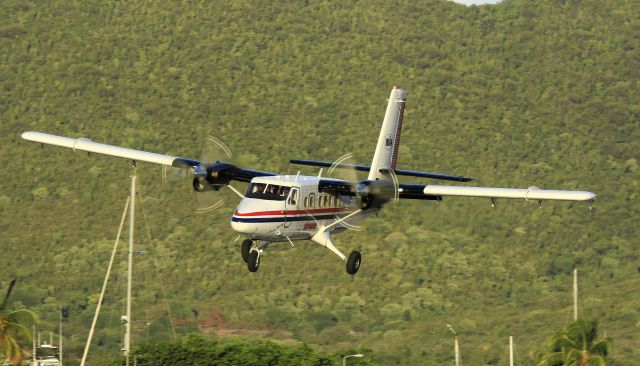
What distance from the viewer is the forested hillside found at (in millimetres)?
134000

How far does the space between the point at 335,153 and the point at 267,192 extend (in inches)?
4433

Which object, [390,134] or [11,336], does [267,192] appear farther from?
[11,336]

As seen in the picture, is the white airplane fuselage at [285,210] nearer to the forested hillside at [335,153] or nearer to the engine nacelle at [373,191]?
the engine nacelle at [373,191]

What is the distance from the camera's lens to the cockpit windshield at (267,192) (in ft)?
135

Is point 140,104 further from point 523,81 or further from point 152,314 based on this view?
point 523,81

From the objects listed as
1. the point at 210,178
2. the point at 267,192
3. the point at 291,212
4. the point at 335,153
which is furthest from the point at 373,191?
the point at 335,153

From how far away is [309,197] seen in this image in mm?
42719

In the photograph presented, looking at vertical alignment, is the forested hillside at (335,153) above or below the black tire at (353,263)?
above

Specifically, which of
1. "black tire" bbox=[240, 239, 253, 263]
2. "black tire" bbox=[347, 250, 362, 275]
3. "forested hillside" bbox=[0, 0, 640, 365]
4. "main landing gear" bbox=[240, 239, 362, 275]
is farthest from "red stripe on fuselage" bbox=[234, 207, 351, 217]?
"forested hillside" bbox=[0, 0, 640, 365]

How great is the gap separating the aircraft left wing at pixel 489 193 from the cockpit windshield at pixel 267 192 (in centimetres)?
524

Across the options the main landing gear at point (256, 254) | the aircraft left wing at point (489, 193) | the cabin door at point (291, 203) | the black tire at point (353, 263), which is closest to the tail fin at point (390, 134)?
the aircraft left wing at point (489, 193)

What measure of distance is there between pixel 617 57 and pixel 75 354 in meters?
94.1

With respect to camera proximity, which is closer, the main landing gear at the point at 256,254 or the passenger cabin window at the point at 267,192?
the passenger cabin window at the point at 267,192

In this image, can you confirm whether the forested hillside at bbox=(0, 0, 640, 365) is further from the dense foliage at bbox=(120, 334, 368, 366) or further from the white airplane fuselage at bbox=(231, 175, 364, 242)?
the white airplane fuselage at bbox=(231, 175, 364, 242)
